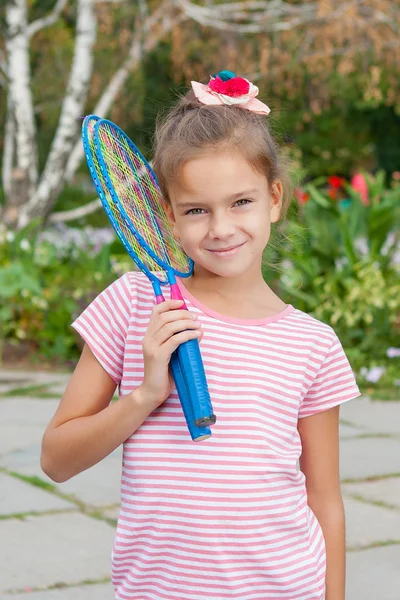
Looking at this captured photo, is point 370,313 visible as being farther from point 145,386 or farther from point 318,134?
point 318,134

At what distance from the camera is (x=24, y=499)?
3.58 m

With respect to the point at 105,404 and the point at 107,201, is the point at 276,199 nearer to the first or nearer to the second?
the point at 107,201

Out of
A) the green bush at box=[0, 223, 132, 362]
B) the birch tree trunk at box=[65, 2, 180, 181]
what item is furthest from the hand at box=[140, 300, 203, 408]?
the birch tree trunk at box=[65, 2, 180, 181]

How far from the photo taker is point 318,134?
24.1 metres

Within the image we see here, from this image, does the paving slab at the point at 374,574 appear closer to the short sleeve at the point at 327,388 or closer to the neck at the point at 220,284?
the short sleeve at the point at 327,388

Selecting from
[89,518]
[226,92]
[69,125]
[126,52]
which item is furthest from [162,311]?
[126,52]

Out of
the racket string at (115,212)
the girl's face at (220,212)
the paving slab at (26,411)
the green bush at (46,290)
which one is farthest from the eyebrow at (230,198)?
the green bush at (46,290)

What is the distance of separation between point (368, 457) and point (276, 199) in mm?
2541

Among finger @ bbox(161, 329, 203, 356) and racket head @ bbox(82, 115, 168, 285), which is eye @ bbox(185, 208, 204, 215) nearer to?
racket head @ bbox(82, 115, 168, 285)

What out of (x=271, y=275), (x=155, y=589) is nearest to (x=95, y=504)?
(x=155, y=589)

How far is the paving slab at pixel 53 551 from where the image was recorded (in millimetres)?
2822

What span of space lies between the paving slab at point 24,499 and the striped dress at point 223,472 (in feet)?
5.49

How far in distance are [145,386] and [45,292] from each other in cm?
541

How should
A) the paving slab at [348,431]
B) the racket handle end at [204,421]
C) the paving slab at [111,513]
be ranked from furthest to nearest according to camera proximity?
1. the paving slab at [348,431]
2. the paving slab at [111,513]
3. the racket handle end at [204,421]
